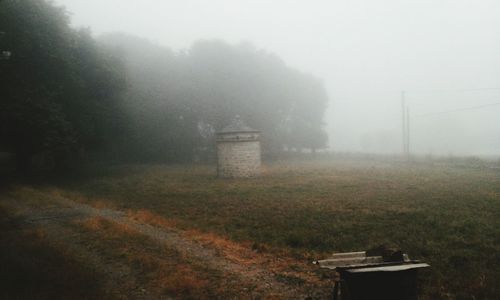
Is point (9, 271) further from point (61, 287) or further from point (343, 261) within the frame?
point (343, 261)

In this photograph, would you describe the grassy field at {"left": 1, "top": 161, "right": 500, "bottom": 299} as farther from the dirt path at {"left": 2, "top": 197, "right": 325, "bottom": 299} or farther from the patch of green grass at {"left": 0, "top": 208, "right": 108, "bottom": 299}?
the patch of green grass at {"left": 0, "top": 208, "right": 108, "bottom": 299}

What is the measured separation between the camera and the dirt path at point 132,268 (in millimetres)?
7461

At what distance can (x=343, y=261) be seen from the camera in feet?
19.5

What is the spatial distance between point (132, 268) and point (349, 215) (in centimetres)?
883

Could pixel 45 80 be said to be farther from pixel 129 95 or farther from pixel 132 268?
pixel 132 268

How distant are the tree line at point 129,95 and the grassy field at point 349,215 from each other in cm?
659

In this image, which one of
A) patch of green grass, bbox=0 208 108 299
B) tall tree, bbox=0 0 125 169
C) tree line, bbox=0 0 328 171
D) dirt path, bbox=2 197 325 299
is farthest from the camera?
tree line, bbox=0 0 328 171

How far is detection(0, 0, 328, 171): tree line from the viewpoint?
82.5 feet

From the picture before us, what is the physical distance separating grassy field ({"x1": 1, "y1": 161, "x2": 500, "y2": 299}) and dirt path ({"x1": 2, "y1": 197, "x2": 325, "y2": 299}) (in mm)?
1290

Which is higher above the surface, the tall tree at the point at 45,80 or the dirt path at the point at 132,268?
the tall tree at the point at 45,80

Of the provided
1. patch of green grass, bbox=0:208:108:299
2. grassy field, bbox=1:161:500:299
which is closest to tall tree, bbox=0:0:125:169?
grassy field, bbox=1:161:500:299

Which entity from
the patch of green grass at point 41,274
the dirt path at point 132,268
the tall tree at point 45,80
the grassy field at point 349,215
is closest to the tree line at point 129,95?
the tall tree at point 45,80

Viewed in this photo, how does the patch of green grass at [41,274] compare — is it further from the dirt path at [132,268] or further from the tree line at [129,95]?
the tree line at [129,95]

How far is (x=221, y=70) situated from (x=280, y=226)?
3846 cm
